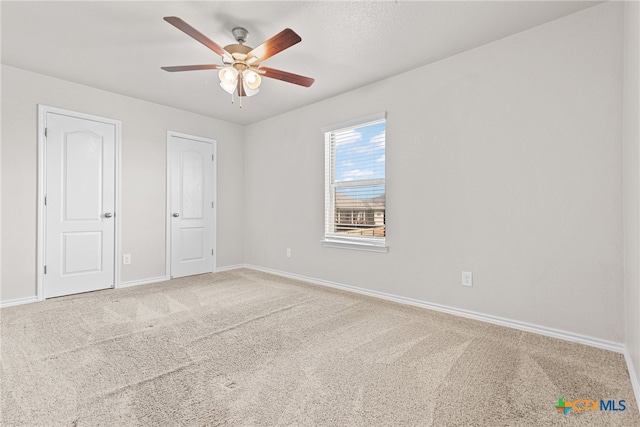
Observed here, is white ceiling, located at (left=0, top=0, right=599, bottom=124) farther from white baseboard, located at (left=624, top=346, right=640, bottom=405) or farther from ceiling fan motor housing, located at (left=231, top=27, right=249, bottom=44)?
white baseboard, located at (left=624, top=346, right=640, bottom=405)

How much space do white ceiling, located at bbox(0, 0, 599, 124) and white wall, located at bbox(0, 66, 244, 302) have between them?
0.27m

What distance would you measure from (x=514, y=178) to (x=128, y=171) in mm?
4382

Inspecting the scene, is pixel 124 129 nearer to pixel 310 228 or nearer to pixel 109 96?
pixel 109 96

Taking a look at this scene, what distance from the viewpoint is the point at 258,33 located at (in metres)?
2.51

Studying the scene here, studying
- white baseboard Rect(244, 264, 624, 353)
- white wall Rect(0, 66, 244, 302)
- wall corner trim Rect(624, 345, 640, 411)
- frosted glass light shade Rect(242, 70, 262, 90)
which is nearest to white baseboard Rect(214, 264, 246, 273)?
white wall Rect(0, 66, 244, 302)

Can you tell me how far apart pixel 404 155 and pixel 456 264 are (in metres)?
1.22

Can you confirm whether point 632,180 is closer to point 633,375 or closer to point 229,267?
point 633,375

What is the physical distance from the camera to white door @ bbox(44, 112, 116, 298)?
340cm

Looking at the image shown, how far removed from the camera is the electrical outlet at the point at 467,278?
9.04 feet

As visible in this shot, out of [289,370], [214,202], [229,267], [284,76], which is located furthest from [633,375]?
[214,202]

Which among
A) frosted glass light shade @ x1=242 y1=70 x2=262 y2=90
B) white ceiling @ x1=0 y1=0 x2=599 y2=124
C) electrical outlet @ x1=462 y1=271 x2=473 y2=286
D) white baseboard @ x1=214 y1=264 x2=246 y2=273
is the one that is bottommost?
white baseboard @ x1=214 y1=264 x2=246 y2=273

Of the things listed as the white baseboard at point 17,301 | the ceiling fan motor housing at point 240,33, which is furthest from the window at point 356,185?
the white baseboard at point 17,301

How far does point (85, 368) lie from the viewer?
1864 millimetres

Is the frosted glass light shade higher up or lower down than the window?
higher up
